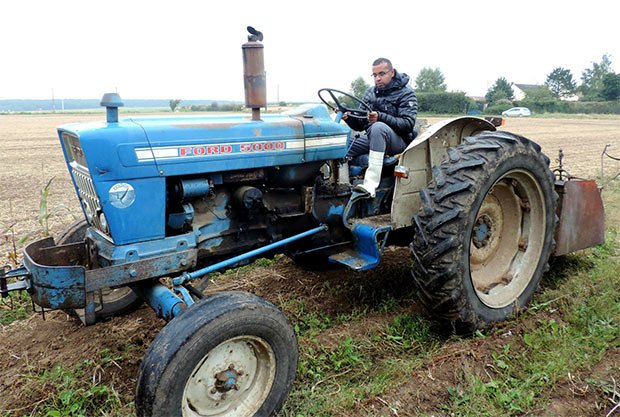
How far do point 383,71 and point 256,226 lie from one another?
1694 millimetres

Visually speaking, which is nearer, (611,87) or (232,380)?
(232,380)

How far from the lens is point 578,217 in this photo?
14.4 feet

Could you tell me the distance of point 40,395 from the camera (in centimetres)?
302

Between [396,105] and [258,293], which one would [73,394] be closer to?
[258,293]

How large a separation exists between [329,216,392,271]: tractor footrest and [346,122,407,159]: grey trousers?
0.57 metres

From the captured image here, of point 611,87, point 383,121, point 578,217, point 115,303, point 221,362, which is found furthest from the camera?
point 611,87

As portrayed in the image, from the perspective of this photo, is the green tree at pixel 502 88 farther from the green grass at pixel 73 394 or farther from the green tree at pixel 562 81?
the green grass at pixel 73 394

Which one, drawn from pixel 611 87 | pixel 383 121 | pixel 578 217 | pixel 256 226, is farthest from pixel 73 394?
pixel 611 87

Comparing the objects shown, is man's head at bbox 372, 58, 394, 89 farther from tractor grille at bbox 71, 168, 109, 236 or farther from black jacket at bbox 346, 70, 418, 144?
tractor grille at bbox 71, 168, 109, 236

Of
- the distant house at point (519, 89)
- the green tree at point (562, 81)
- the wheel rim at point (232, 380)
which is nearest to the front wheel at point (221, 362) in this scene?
the wheel rim at point (232, 380)

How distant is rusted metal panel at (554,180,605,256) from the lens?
4270 millimetres

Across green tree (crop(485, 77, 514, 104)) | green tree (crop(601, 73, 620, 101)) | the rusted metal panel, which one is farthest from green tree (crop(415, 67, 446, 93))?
the rusted metal panel

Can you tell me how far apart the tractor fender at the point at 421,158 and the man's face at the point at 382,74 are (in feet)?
1.93

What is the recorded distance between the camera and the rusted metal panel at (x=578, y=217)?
4270mm
